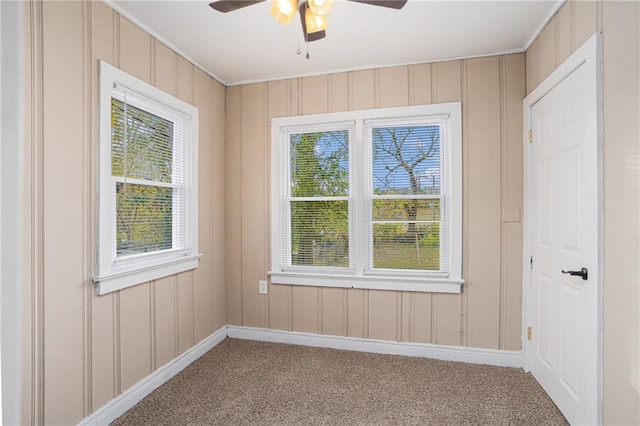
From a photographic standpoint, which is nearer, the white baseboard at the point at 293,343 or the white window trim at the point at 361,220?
the white baseboard at the point at 293,343

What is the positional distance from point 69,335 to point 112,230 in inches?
24.8

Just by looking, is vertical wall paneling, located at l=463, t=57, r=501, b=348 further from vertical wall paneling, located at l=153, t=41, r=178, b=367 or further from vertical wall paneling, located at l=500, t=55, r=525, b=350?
vertical wall paneling, located at l=153, t=41, r=178, b=367

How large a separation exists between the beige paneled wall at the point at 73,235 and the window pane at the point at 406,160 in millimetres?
1848

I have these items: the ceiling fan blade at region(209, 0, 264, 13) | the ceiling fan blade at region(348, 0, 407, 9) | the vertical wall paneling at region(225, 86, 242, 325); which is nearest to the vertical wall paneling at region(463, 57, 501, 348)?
the ceiling fan blade at region(348, 0, 407, 9)

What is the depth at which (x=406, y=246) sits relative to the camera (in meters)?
3.10

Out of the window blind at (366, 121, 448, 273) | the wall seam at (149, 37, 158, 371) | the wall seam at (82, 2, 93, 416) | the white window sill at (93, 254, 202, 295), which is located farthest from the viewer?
the window blind at (366, 121, 448, 273)

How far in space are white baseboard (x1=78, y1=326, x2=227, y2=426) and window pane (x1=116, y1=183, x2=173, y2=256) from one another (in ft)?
2.97

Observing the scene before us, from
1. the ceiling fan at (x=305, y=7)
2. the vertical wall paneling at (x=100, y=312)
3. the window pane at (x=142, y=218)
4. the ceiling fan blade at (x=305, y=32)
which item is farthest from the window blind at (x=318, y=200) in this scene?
the vertical wall paneling at (x=100, y=312)

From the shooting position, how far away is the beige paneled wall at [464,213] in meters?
2.86

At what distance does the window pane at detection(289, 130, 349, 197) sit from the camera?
3242mm

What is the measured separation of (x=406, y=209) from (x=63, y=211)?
2.46m

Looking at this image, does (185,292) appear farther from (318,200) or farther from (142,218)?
(318,200)

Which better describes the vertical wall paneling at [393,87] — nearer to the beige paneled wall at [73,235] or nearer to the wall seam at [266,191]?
the wall seam at [266,191]

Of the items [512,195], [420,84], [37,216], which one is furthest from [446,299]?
[37,216]
